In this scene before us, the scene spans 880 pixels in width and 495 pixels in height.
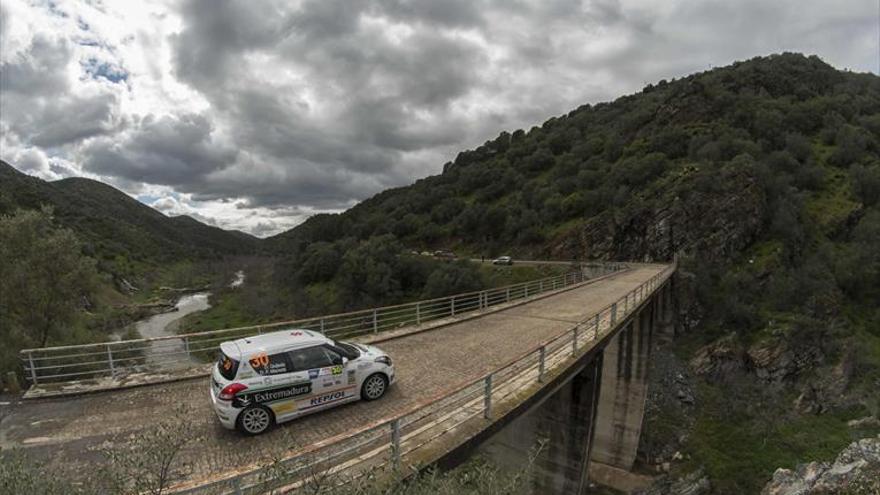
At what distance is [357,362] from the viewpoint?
8.77 m

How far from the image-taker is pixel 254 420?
7480 mm

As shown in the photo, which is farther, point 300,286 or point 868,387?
point 300,286

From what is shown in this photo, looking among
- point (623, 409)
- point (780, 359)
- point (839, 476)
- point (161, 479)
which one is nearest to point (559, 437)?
point (839, 476)

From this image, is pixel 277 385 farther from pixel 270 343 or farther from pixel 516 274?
pixel 516 274

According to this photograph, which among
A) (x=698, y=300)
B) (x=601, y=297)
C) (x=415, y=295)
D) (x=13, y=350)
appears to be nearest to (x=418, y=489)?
(x=13, y=350)

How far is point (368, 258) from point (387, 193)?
98.2m

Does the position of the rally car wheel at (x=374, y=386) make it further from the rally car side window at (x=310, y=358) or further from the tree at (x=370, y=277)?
the tree at (x=370, y=277)

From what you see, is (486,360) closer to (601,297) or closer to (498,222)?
(601,297)

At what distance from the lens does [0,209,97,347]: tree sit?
17.5 m

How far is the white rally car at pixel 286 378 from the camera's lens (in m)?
7.36

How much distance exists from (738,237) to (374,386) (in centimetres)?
5086

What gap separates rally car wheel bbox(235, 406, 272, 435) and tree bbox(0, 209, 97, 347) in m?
16.5

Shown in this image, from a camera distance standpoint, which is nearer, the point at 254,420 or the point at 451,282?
the point at 254,420

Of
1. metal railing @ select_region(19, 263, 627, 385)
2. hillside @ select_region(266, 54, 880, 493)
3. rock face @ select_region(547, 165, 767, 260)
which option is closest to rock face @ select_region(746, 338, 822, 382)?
hillside @ select_region(266, 54, 880, 493)
